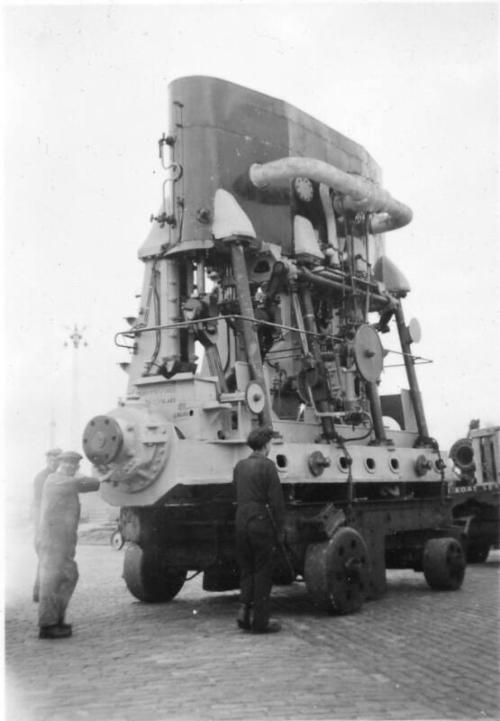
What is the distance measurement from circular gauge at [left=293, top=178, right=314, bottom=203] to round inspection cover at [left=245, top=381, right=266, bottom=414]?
3.46 meters

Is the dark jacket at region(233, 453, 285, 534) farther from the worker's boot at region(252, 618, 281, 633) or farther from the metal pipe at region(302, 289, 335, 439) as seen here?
the metal pipe at region(302, 289, 335, 439)

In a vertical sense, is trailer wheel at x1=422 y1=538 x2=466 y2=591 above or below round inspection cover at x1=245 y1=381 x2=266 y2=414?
below

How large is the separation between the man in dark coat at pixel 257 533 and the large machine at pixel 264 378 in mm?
858

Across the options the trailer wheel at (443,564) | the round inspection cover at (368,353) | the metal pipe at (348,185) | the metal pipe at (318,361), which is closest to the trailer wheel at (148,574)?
the metal pipe at (318,361)

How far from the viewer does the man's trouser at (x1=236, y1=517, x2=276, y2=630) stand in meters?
8.71

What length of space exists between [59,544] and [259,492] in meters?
2.08

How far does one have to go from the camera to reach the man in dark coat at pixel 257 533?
8.73m

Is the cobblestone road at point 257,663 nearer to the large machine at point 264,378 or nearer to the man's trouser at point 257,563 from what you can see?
the man's trouser at point 257,563

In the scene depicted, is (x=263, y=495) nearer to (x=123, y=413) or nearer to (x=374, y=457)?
(x=123, y=413)

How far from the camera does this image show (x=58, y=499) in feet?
29.6

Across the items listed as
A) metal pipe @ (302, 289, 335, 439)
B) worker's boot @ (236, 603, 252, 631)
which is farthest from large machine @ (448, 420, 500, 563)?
worker's boot @ (236, 603, 252, 631)

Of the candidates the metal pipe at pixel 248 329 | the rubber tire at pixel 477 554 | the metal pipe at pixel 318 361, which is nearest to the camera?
the metal pipe at pixel 248 329

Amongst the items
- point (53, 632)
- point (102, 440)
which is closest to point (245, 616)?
point (53, 632)

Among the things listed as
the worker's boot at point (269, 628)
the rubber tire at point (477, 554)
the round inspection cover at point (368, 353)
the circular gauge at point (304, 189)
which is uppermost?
the circular gauge at point (304, 189)
